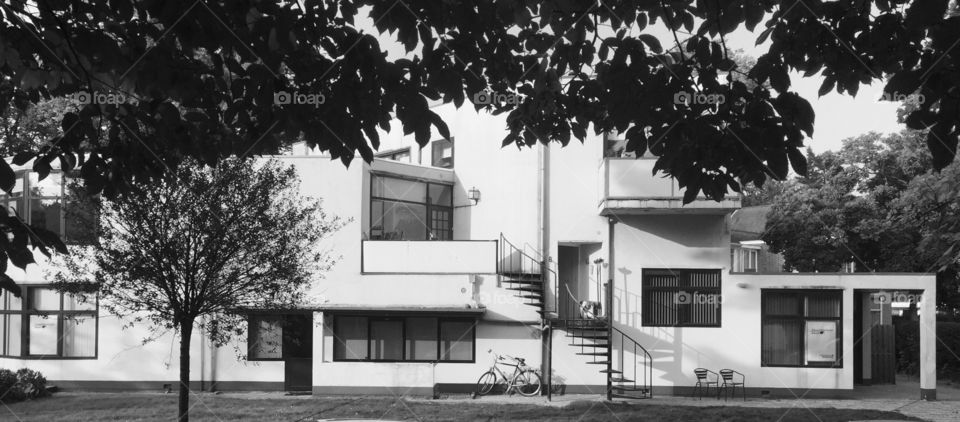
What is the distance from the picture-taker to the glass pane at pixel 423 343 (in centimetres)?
2200

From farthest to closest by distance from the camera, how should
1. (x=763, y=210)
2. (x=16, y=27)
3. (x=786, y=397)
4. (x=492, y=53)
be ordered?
(x=763, y=210) → (x=786, y=397) → (x=492, y=53) → (x=16, y=27)

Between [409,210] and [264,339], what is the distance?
4967mm

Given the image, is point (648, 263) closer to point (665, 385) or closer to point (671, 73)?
point (665, 385)

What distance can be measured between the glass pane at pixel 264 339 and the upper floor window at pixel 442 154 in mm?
6347

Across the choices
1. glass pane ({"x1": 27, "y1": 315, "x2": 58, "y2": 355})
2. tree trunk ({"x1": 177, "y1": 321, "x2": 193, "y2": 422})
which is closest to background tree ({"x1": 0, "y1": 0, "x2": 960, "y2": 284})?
tree trunk ({"x1": 177, "y1": 321, "x2": 193, "y2": 422})

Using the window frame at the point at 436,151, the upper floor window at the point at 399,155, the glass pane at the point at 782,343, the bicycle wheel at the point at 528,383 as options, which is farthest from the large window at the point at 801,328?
the upper floor window at the point at 399,155

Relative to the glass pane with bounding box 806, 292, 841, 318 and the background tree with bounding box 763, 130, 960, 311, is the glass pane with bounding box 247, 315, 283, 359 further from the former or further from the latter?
the background tree with bounding box 763, 130, 960, 311

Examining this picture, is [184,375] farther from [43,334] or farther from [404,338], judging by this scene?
[43,334]

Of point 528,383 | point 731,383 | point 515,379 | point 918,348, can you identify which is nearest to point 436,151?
point 515,379

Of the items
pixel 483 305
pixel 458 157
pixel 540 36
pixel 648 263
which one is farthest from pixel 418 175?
pixel 540 36

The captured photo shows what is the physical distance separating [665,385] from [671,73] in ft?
52.6

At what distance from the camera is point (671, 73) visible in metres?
6.65

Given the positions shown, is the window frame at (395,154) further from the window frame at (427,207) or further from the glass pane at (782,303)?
the glass pane at (782,303)

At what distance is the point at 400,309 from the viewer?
70.2 feet
